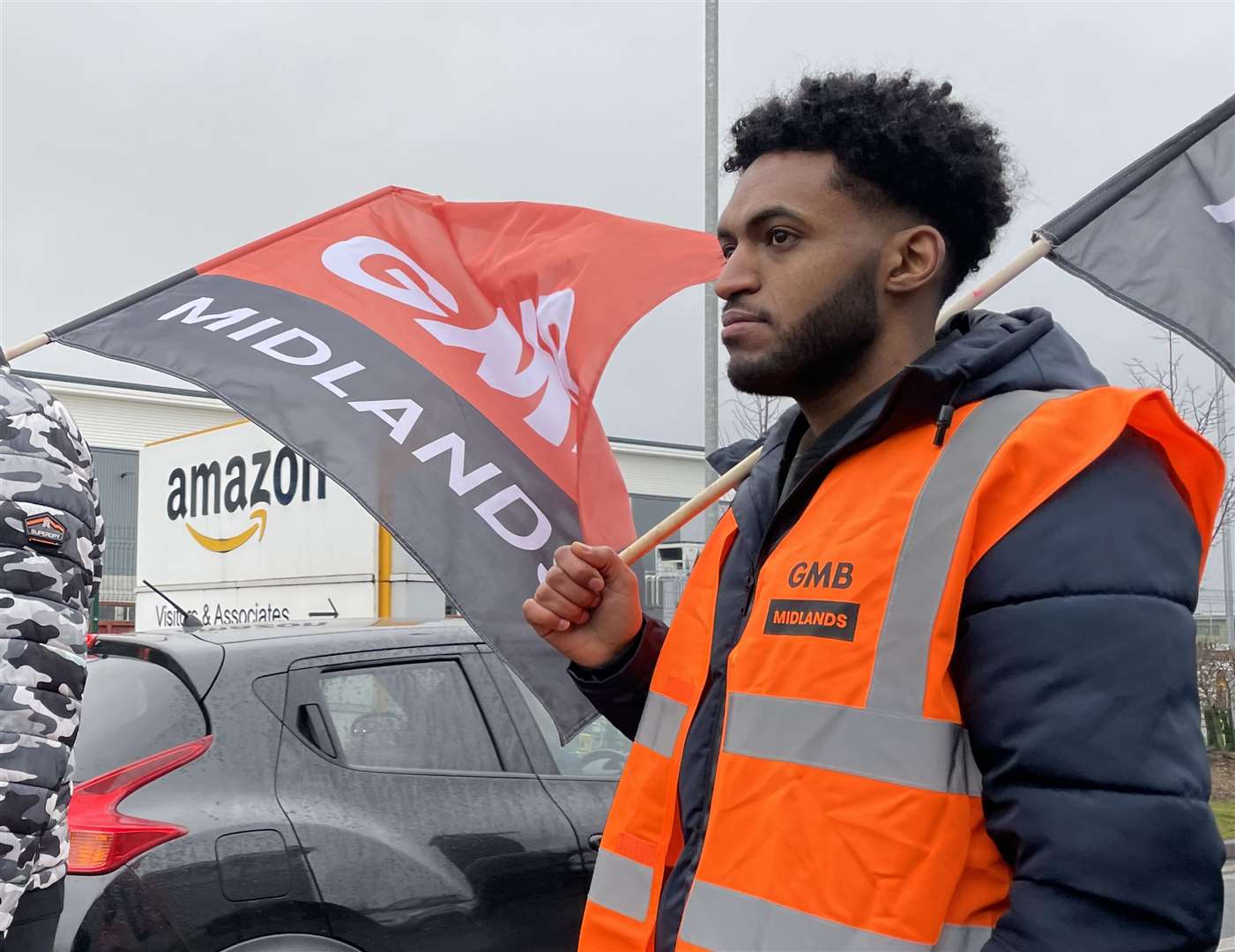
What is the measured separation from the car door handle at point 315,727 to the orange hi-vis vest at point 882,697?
2.46 meters

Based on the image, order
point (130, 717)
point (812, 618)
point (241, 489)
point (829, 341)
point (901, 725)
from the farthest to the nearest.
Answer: point (241, 489) < point (130, 717) < point (829, 341) < point (812, 618) < point (901, 725)

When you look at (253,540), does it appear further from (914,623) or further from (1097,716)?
(1097,716)

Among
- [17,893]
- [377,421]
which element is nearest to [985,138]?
[377,421]

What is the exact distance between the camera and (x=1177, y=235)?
273 centimetres

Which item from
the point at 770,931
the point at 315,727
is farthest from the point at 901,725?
the point at 315,727

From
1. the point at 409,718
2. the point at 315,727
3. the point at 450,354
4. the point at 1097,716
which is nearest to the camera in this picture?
the point at 1097,716

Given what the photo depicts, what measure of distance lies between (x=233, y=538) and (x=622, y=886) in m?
10.8

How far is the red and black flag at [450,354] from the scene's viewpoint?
2.73 metres

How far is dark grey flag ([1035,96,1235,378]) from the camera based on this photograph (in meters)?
2.64

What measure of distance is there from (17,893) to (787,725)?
1766mm

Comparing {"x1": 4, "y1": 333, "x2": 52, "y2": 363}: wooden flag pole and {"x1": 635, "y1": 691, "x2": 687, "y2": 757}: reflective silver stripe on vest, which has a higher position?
{"x1": 4, "y1": 333, "x2": 52, "y2": 363}: wooden flag pole

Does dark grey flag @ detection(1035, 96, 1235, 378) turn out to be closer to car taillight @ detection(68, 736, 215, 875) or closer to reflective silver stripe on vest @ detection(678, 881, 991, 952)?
reflective silver stripe on vest @ detection(678, 881, 991, 952)

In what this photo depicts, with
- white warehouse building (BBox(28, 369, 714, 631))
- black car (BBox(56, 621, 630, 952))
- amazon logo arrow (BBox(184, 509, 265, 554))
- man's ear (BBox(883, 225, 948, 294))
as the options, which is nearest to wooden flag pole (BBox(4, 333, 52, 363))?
black car (BBox(56, 621, 630, 952))

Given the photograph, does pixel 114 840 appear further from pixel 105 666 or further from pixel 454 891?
pixel 454 891
